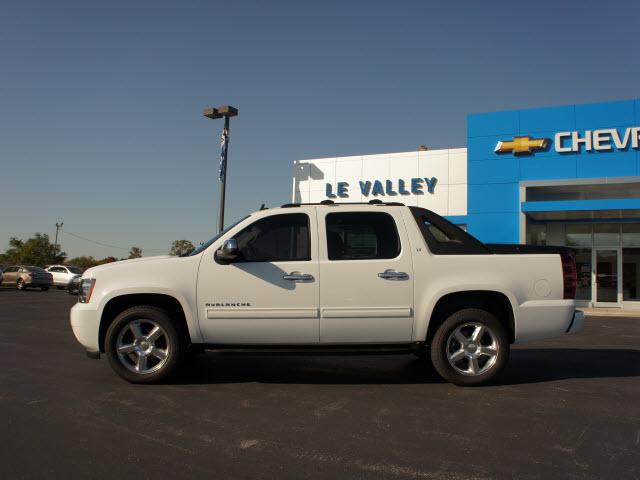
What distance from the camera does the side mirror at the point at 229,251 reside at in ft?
17.7

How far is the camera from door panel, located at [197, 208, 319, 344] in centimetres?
547

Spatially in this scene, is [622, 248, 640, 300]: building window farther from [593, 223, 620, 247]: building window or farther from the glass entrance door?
[593, 223, 620, 247]: building window

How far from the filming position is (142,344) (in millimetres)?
5613

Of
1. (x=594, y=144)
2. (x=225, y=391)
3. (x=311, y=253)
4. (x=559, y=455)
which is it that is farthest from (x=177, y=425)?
(x=594, y=144)

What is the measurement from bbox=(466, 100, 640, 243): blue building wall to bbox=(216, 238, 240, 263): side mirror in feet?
53.4

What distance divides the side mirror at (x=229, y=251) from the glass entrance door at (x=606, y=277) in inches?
719

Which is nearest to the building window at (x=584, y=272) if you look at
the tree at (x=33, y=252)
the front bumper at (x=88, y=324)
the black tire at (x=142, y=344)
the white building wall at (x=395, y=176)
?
the white building wall at (x=395, y=176)

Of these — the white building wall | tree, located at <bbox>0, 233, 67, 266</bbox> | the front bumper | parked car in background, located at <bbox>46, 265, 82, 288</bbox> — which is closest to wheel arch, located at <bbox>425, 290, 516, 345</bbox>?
the front bumper

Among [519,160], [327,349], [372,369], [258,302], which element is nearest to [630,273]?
[519,160]

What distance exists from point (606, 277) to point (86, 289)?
1933 cm

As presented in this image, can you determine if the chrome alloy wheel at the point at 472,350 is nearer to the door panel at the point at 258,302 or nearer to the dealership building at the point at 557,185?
the door panel at the point at 258,302

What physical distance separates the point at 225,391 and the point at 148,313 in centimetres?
114

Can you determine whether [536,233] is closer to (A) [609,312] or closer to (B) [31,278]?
(A) [609,312]

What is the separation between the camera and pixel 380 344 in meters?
5.55
